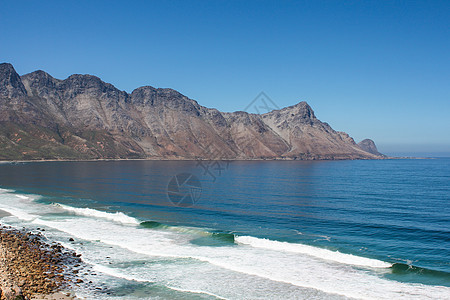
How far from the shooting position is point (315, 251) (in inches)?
1140

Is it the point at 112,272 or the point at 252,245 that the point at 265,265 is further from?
the point at 112,272

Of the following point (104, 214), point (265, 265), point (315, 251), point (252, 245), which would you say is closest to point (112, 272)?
point (265, 265)

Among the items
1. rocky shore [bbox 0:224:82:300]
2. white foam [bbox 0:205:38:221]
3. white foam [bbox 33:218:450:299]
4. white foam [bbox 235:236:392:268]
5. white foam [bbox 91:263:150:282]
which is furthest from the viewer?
white foam [bbox 0:205:38:221]

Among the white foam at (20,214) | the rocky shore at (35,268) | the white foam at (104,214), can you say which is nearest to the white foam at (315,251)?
the rocky shore at (35,268)

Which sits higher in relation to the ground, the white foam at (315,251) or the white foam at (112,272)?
the white foam at (315,251)

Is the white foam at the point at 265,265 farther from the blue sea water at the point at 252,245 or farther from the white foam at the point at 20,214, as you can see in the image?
the white foam at the point at 20,214

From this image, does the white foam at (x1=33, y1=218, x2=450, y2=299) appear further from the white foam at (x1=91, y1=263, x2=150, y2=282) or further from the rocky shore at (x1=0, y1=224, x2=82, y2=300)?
the rocky shore at (x1=0, y1=224, x2=82, y2=300)

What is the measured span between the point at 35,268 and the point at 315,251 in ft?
71.9

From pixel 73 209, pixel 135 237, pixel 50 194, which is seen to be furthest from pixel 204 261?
pixel 50 194

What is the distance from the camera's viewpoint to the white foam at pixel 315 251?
2603 cm

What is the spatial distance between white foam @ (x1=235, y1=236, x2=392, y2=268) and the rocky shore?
1543 cm

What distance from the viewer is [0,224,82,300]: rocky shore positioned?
18641 mm

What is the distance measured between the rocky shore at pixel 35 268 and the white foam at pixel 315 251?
1543 cm

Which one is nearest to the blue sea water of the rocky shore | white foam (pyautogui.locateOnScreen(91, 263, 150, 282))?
white foam (pyautogui.locateOnScreen(91, 263, 150, 282))
